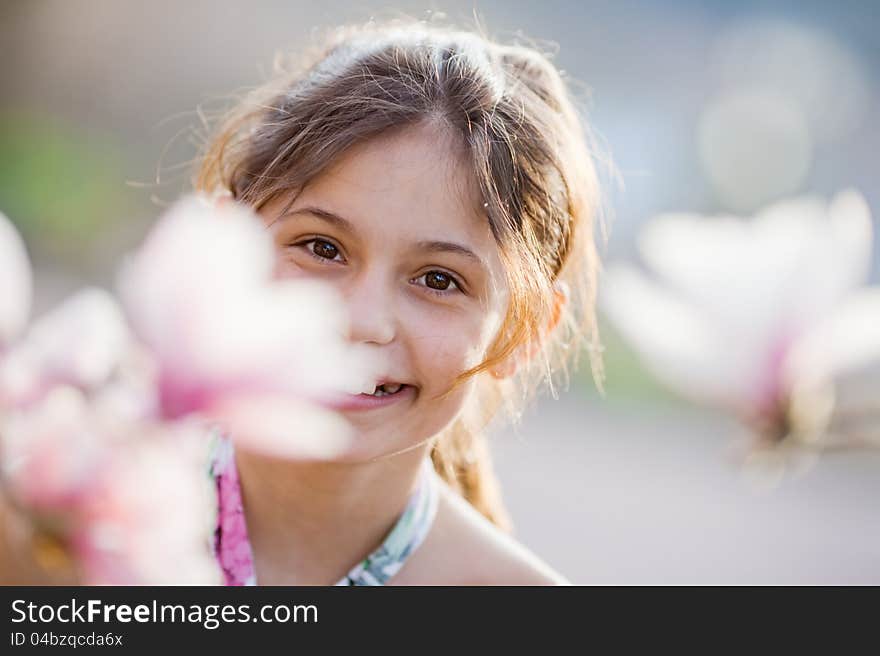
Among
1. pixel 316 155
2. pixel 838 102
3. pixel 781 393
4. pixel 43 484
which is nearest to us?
pixel 43 484

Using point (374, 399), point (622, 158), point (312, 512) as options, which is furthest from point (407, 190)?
point (622, 158)

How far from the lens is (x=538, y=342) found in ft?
3.01

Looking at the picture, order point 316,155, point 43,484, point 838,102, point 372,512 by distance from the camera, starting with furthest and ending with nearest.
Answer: point 838,102 → point 372,512 → point 316,155 → point 43,484

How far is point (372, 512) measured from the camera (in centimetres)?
96

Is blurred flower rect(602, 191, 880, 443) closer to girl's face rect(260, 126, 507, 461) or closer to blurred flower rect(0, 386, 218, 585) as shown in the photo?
blurred flower rect(0, 386, 218, 585)

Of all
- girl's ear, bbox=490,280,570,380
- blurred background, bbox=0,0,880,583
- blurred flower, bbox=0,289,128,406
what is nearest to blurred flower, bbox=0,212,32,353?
blurred flower, bbox=0,289,128,406

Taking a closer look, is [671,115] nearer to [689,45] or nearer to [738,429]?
[689,45]

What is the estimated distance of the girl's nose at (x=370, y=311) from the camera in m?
0.71

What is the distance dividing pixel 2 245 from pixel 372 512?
676mm

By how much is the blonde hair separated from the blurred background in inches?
37.2

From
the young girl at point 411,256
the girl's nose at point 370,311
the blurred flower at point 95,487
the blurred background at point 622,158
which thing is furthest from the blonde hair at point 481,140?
the blurred background at point 622,158

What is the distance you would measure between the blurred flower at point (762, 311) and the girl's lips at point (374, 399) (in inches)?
14.3

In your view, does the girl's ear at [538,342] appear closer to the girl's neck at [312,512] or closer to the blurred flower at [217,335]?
the girl's neck at [312,512]

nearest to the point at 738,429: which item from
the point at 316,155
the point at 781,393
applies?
the point at 781,393
